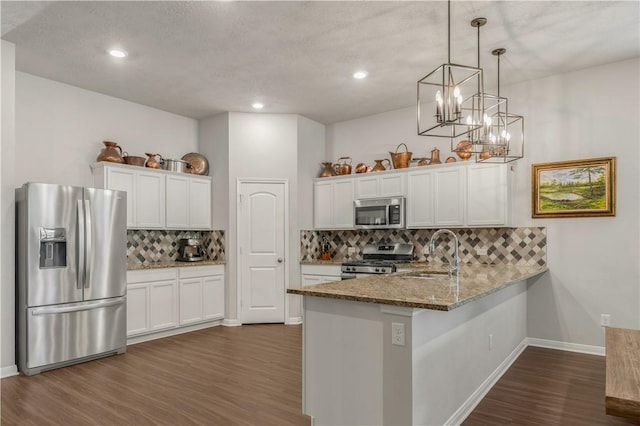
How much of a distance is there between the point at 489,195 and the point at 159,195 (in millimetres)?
4191

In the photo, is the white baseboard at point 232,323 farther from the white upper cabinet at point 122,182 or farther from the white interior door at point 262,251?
the white upper cabinet at point 122,182

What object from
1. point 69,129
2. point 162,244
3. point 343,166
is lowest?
point 162,244

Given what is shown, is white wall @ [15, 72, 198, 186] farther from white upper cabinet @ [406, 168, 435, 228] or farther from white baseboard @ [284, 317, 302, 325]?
white upper cabinet @ [406, 168, 435, 228]

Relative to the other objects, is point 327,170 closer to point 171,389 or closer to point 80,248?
point 80,248

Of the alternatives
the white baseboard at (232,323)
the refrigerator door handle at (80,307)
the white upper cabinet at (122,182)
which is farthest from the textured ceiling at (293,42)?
the white baseboard at (232,323)

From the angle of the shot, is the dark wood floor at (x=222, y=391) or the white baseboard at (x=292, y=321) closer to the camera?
the dark wood floor at (x=222, y=391)

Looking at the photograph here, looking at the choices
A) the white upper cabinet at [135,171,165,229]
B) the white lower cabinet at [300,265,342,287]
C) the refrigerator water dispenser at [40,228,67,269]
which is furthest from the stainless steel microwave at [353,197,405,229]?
the refrigerator water dispenser at [40,228,67,269]

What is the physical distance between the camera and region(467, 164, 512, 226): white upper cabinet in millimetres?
4770

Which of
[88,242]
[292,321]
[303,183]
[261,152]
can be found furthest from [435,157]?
[88,242]

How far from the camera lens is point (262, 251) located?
19.8 feet

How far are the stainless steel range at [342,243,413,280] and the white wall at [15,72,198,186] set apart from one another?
3.18 metres

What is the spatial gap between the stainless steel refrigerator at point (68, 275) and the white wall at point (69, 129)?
0.84 m

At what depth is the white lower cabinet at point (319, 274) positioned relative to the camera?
5.82 m

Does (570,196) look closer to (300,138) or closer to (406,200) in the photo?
(406,200)
